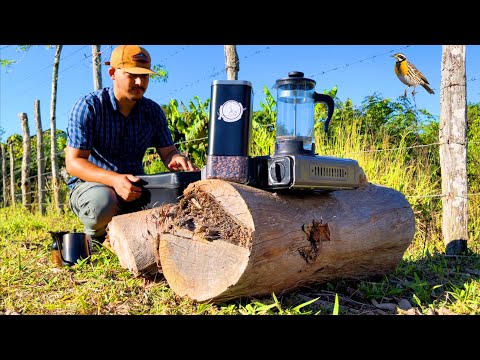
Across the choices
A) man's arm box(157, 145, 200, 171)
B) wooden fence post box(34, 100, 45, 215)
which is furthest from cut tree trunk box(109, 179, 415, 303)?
wooden fence post box(34, 100, 45, 215)

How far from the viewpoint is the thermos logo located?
7.92 ft

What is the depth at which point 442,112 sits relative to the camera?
418cm

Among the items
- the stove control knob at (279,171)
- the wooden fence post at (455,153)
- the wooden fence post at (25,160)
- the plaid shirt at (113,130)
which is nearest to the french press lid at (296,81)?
the stove control knob at (279,171)

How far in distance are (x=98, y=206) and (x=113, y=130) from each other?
609 millimetres

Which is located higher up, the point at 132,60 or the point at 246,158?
the point at 132,60

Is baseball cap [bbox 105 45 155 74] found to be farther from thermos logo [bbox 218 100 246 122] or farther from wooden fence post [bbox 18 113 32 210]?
wooden fence post [bbox 18 113 32 210]

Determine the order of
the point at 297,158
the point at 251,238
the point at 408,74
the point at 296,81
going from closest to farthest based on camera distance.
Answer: the point at 251,238 → the point at 297,158 → the point at 296,81 → the point at 408,74

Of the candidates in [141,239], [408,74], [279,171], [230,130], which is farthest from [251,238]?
[408,74]

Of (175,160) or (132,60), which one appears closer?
(132,60)

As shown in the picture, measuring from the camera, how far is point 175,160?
3.70m

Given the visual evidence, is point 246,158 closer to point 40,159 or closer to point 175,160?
point 175,160

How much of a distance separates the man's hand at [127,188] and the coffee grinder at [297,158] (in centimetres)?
84
